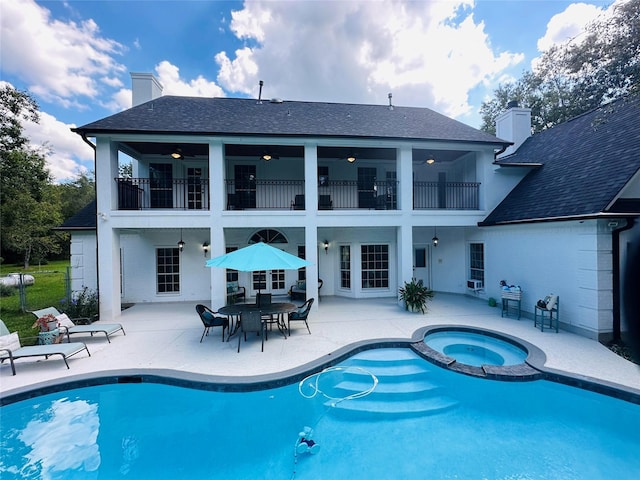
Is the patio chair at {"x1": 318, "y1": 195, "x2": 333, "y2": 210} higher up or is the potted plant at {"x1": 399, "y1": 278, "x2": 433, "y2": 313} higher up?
the patio chair at {"x1": 318, "y1": 195, "x2": 333, "y2": 210}

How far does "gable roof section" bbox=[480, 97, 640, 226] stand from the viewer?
27.8 ft

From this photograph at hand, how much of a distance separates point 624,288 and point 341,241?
42.2ft

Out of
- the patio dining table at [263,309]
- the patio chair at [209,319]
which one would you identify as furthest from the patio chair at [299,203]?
the patio chair at [209,319]

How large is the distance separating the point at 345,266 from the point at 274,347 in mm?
6815

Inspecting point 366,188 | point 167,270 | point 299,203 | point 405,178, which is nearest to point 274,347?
point 299,203

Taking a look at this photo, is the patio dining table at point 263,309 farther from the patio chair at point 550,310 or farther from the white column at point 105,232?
the patio chair at point 550,310

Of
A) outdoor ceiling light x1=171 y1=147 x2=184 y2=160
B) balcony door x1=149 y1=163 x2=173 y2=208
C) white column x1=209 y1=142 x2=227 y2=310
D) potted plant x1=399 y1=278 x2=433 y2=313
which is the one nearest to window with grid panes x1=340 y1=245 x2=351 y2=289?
potted plant x1=399 y1=278 x2=433 y2=313

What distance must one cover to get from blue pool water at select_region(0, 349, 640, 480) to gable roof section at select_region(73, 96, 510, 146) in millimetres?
8294

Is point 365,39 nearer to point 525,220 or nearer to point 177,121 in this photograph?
point 177,121

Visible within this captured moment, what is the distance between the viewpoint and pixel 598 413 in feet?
17.9

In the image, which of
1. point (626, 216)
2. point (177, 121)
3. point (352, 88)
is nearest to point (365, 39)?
point (352, 88)

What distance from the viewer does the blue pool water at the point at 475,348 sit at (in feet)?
24.3

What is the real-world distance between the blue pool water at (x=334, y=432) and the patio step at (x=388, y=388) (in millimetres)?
31

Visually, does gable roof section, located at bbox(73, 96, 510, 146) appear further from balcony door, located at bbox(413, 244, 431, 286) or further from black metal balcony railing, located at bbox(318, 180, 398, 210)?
balcony door, located at bbox(413, 244, 431, 286)
